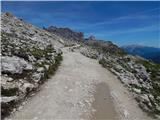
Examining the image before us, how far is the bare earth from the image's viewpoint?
16547mm

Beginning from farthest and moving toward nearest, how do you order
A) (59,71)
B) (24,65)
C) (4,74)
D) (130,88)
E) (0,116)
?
(59,71), (130,88), (24,65), (4,74), (0,116)

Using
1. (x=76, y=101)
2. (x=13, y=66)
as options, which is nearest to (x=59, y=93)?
(x=76, y=101)

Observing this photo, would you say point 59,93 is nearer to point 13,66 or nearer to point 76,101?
point 76,101

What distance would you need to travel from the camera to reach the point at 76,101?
18.8 meters

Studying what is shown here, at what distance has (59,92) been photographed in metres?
20.4

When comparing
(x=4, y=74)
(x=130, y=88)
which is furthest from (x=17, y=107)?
(x=130, y=88)

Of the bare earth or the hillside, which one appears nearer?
the bare earth

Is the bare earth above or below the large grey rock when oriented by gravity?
below

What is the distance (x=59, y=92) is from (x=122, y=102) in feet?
18.3

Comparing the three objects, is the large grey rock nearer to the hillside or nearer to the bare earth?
the hillside

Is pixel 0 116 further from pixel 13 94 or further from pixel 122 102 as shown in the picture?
pixel 122 102

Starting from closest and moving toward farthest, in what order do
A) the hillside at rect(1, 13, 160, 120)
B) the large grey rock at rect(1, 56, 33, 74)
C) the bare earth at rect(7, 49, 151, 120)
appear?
the bare earth at rect(7, 49, 151, 120), the hillside at rect(1, 13, 160, 120), the large grey rock at rect(1, 56, 33, 74)

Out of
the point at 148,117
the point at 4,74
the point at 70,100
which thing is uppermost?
the point at 4,74

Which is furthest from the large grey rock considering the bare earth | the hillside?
the bare earth
